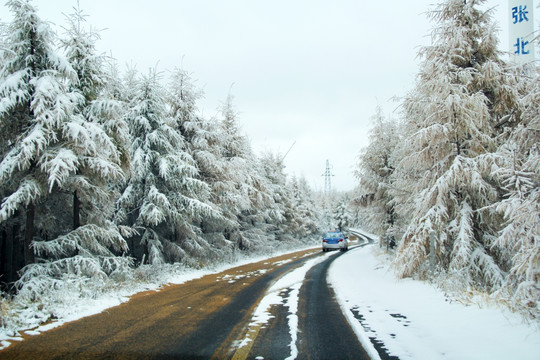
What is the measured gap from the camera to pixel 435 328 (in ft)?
19.8

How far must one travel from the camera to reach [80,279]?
27.9ft

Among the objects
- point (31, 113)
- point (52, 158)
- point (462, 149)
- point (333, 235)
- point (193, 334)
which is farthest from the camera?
point (333, 235)

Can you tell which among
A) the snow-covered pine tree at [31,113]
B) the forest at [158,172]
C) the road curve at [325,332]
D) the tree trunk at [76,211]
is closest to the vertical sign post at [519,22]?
the forest at [158,172]

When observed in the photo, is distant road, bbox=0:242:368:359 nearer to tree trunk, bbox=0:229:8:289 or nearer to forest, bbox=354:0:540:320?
forest, bbox=354:0:540:320

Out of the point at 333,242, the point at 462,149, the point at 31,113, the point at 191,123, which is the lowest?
the point at 333,242

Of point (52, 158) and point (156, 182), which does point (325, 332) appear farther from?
point (156, 182)

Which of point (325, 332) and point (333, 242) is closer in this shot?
point (325, 332)

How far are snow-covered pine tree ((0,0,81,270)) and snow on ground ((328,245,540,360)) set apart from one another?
7.98 metres

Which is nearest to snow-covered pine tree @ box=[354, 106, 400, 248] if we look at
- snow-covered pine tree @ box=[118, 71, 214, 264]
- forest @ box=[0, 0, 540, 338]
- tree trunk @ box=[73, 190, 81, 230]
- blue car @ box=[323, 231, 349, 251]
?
forest @ box=[0, 0, 540, 338]

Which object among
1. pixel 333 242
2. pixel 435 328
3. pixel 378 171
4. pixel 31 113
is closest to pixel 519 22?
pixel 378 171

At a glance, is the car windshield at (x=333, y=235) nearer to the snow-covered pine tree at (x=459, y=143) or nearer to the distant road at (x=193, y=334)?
the snow-covered pine tree at (x=459, y=143)

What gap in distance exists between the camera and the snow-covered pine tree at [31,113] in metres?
8.38

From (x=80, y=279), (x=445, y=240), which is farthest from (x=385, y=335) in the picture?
(x=80, y=279)

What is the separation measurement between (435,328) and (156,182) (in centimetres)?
1266
